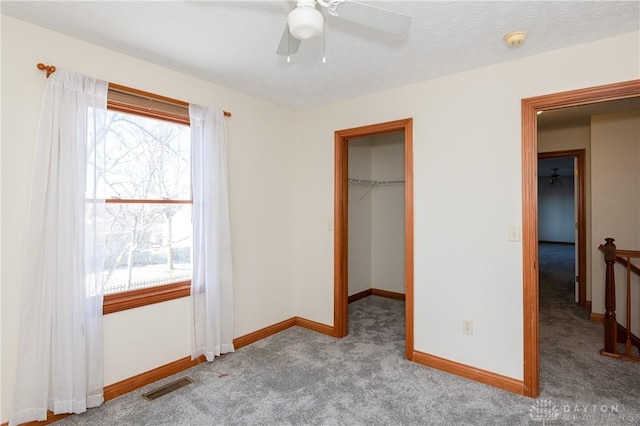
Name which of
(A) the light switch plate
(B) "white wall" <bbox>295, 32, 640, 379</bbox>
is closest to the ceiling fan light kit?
(B) "white wall" <bbox>295, 32, 640, 379</bbox>

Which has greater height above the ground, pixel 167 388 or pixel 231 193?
pixel 231 193

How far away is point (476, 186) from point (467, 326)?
1.17m

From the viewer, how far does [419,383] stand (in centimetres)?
257

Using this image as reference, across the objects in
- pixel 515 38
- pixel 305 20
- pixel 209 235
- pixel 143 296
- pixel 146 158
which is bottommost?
pixel 143 296

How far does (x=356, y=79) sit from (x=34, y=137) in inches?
94.8

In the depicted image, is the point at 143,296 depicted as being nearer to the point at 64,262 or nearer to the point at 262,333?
the point at 64,262

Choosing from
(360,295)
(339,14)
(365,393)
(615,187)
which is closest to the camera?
(339,14)

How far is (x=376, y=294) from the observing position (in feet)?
17.3

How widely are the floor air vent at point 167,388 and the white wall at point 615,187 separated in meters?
4.63

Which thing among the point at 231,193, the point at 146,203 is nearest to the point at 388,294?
the point at 231,193

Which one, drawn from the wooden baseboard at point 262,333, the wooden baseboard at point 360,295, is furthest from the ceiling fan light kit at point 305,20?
the wooden baseboard at point 360,295

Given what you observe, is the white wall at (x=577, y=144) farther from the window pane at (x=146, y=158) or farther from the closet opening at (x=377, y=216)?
the window pane at (x=146, y=158)

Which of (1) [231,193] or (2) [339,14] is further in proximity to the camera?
(1) [231,193]

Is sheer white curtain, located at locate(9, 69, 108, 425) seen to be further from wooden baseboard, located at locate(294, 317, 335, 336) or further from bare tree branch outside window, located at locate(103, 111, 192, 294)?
wooden baseboard, located at locate(294, 317, 335, 336)
